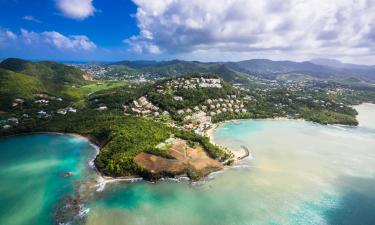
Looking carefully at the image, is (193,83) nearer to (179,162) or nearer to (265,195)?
(179,162)

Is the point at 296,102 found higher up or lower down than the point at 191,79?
lower down

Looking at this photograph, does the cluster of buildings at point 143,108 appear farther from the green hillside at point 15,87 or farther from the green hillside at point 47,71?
the green hillside at point 47,71

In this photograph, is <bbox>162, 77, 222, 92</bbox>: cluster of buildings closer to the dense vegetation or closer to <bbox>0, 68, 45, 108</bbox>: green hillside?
the dense vegetation

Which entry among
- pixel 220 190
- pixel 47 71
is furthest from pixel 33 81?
pixel 220 190

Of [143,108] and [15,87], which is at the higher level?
[15,87]

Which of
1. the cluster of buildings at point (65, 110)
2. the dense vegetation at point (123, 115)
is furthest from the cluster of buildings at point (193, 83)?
the cluster of buildings at point (65, 110)

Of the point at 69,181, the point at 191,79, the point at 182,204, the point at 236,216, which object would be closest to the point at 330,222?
the point at 236,216

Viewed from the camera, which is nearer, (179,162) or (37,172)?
(37,172)

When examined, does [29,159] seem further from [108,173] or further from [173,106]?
[173,106]
